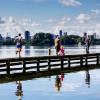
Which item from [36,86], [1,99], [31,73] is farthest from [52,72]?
[1,99]

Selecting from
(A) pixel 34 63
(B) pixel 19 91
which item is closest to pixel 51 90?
(B) pixel 19 91

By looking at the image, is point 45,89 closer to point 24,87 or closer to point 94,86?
point 24,87

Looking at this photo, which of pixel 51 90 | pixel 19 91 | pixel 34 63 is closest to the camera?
pixel 19 91

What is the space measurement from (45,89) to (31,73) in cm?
1023

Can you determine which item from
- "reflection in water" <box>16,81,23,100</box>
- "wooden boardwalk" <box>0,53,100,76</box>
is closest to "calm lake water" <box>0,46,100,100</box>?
"reflection in water" <box>16,81,23,100</box>

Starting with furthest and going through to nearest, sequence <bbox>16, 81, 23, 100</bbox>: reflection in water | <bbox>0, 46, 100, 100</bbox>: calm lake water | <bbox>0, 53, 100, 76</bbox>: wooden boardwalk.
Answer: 1. <bbox>0, 53, 100, 76</bbox>: wooden boardwalk
2. <bbox>16, 81, 23, 100</bbox>: reflection in water
3. <bbox>0, 46, 100, 100</bbox>: calm lake water

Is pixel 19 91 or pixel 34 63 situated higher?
pixel 34 63

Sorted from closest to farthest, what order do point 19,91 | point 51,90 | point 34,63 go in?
1. point 19,91
2. point 51,90
3. point 34,63

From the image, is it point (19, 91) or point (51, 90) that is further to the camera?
point (51, 90)

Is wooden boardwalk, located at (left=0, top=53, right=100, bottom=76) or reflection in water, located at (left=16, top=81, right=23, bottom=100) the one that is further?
wooden boardwalk, located at (left=0, top=53, right=100, bottom=76)

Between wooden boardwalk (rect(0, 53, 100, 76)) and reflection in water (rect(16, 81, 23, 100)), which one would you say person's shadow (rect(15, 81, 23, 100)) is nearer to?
reflection in water (rect(16, 81, 23, 100))

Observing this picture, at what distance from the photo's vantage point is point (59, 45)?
A: 4378 cm

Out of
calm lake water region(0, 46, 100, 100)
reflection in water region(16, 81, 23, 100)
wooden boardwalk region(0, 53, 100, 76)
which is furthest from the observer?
wooden boardwalk region(0, 53, 100, 76)

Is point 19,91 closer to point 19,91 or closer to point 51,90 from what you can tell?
point 19,91
